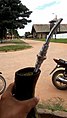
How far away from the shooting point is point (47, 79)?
312 inches

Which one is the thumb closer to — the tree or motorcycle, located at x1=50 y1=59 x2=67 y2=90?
motorcycle, located at x1=50 y1=59 x2=67 y2=90

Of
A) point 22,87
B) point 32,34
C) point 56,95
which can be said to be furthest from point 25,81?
point 32,34

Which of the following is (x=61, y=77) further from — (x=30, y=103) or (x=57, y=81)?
(x=30, y=103)

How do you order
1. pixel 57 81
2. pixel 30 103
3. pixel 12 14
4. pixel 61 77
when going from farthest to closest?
pixel 12 14
pixel 57 81
pixel 61 77
pixel 30 103

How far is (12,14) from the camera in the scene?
31031 millimetres

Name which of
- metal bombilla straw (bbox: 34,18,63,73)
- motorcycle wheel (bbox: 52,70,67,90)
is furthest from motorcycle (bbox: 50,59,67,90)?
metal bombilla straw (bbox: 34,18,63,73)

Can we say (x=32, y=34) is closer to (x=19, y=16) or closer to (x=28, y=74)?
(x=19, y=16)

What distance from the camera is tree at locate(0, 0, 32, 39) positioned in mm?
30328

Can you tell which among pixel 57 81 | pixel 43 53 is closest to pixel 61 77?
pixel 57 81

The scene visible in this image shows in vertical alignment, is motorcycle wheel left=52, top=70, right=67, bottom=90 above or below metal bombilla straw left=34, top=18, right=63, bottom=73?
below

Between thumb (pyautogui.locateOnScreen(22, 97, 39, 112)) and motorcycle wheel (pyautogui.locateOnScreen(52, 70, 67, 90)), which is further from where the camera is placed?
motorcycle wheel (pyautogui.locateOnScreen(52, 70, 67, 90))

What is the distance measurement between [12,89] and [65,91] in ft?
18.7

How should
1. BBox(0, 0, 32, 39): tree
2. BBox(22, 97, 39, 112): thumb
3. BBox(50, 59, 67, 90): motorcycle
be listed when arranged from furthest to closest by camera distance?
1. BBox(0, 0, 32, 39): tree
2. BBox(50, 59, 67, 90): motorcycle
3. BBox(22, 97, 39, 112): thumb

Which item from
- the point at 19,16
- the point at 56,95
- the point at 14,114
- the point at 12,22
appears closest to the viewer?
the point at 14,114
